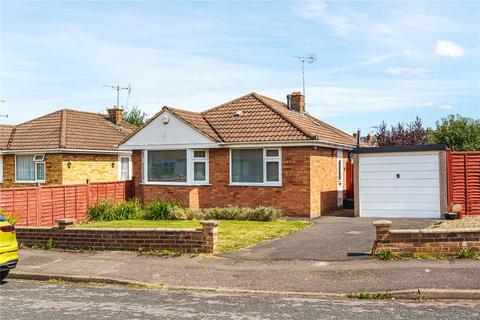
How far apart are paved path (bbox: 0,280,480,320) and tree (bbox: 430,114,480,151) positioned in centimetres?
2050

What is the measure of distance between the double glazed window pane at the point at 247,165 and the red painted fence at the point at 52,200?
479 centimetres

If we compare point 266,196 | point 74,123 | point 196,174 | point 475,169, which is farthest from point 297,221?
point 74,123

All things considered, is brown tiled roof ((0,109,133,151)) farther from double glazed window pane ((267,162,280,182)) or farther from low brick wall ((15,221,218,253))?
low brick wall ((15,221,218,253))

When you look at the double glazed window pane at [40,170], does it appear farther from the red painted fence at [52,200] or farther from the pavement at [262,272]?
the pavement at [262,272]

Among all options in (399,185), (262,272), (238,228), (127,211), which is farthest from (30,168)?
(262,272)

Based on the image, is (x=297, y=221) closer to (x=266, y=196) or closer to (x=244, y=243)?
(x=266, y=196)

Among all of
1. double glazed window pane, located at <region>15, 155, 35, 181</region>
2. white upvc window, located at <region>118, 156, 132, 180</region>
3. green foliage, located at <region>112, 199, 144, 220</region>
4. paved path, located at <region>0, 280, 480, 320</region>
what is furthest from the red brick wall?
paved path, located at <region>0, 280, 480, 320</region>

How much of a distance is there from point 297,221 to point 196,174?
187 inches

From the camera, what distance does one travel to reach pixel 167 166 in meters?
20.4

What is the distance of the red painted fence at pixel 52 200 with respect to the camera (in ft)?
52.1

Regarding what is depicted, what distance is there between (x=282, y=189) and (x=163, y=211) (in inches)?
168

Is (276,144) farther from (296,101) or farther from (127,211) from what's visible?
(296,101)

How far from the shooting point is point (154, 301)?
802cm

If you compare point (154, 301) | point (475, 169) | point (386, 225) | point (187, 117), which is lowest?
point (154, 301)
